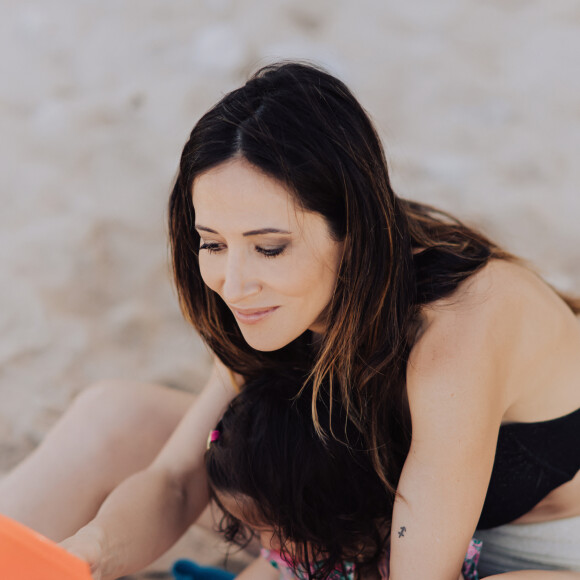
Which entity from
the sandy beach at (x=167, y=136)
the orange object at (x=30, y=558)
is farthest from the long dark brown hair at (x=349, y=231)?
the sandy beach at (x=167, y=136)

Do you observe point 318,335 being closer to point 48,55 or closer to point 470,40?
point 470,40

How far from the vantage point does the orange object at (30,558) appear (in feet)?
2.96

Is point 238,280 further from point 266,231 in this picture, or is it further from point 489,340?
point 489,340

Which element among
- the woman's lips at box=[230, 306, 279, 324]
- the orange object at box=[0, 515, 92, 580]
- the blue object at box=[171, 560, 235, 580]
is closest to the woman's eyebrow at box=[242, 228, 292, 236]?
the woman's lips at box=[230, 306, 279, 324]

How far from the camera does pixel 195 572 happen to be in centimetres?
155

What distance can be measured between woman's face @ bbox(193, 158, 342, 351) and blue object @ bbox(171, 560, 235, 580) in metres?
0.61

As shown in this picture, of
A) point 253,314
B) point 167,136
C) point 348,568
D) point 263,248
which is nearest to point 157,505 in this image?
point 348,568

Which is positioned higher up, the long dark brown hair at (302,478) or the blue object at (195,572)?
the long dark brown hair at (302,478)

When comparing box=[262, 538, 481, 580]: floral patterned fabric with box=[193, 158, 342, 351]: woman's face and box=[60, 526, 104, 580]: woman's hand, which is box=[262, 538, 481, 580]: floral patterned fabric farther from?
box=[193, 158, 342, 351]: woman's face

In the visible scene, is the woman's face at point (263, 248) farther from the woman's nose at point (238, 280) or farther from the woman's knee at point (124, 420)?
the woman's knee at point (124, 420)

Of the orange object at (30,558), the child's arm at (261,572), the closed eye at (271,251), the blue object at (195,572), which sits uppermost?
the closed eye at (271,251)

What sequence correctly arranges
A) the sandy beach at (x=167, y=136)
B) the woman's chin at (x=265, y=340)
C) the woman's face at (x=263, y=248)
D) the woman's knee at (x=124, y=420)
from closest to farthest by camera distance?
the woman's face at (x=263, y=248) < the woman's chin at (x=265, y=340) < the woman's knee at (x=124, y=420) < the sandy beach at (x=167, y=136)

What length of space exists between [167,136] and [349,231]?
1776 millimetres

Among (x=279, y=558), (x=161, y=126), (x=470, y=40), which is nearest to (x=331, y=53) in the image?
(x=470, y=40)
